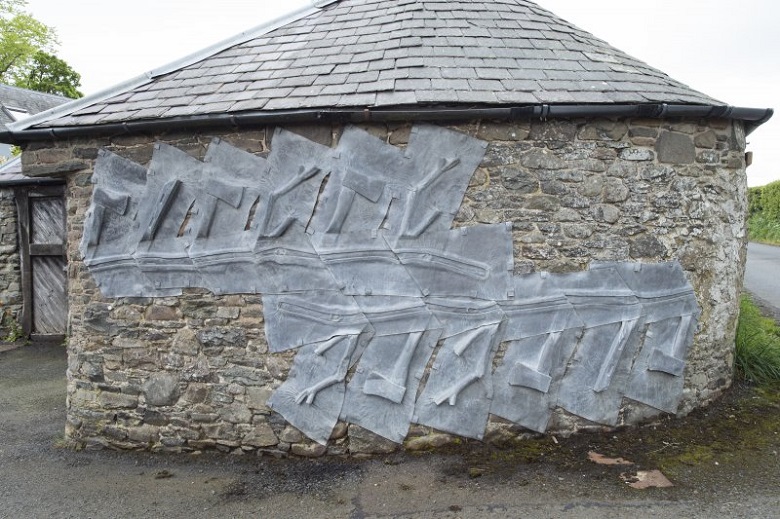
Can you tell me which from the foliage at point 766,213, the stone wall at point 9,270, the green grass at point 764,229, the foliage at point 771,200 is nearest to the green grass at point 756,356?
the stone wall at point 9,270

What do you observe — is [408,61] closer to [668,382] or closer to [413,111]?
[413,111]

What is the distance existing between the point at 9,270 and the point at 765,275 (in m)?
15.9

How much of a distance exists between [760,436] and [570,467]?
1782 mm

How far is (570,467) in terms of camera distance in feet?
13.6

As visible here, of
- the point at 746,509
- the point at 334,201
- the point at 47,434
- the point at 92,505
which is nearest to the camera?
the point at 746,509

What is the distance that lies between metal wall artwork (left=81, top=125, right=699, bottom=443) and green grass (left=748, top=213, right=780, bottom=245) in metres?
21.6

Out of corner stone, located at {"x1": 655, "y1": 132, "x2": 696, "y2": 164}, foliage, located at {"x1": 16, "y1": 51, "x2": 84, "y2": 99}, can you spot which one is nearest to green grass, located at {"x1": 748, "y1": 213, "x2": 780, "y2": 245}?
corner stone, located at {"x1": 655, "y1": 132, "x2": 696, "y2": 164}

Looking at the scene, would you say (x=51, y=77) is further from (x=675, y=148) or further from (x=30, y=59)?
(x=675, y=148)

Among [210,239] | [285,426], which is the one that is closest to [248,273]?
[210,239]

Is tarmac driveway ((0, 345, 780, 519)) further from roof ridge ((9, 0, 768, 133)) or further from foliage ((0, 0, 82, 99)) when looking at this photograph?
foliage ((0, 0, 82, 99))

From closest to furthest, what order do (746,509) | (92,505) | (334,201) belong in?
(746,509) → (92,505) → (334,201)

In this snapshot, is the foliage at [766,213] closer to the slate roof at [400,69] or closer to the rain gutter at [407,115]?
the slate roof at [400,69]

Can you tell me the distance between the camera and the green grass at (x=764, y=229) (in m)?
21.9

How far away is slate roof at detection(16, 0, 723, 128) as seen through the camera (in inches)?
171
